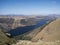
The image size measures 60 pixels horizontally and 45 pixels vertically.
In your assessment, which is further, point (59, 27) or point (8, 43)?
point (59, 27)

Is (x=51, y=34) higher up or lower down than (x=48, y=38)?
higher up

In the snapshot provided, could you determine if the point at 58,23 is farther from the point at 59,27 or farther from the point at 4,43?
the point at 4,43

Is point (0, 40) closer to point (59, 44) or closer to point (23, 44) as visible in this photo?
point (23, 44)

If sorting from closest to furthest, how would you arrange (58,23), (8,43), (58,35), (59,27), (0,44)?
(0,44) < (8,43) < (58,35) < (59,27) < (58,23)

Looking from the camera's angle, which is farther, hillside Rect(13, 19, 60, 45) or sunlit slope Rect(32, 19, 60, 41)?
sunlit slope Rect(32, 19, 60, 41)

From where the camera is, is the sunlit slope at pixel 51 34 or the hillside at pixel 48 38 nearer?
the hillside at pixel 48 38

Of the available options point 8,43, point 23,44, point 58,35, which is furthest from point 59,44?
point 58,35

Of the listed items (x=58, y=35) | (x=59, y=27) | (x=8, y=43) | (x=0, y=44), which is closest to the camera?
(x=0, y=44)

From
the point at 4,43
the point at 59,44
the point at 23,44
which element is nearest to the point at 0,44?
the point at 4,43

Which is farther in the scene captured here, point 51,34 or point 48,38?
point 51,34
